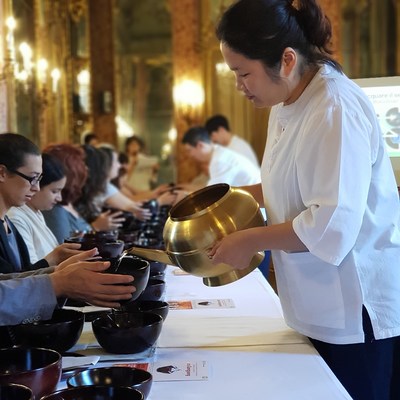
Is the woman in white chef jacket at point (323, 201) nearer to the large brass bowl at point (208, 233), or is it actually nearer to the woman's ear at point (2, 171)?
the large brass bowl at point (208, 233)

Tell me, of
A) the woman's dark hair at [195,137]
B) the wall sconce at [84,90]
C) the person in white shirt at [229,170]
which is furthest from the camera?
the wall sconce at [84,90]

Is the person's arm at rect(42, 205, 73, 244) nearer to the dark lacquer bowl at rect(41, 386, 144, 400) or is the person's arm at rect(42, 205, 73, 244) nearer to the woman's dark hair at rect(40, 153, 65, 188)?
the woman's dark hair at rect(40, 153, 65, 188)

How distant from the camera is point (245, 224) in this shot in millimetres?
1562

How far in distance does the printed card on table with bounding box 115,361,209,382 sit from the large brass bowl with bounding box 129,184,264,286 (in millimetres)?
234

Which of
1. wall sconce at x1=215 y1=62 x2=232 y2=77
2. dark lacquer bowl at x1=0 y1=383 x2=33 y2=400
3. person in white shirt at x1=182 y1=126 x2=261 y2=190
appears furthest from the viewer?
wall sconce at x1=215 y1=62 x2=232 y2=77

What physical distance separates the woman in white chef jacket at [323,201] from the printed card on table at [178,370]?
237 millimetres

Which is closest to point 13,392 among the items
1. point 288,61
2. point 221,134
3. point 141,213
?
point 288,61

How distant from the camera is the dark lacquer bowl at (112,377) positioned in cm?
115

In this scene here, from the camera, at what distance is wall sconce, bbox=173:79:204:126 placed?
898 centimetres

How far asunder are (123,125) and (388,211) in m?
11.1

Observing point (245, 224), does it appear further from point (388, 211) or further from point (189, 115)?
point (189, 115)

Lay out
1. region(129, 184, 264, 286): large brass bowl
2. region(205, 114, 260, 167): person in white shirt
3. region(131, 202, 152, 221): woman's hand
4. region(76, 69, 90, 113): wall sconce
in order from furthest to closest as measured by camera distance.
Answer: region(76, 69, 90, 113): wall sconce
region(205, 114, 260, 167): person in white shirt
region(131, 202, 152, 221): woman's hand
region(129, 184, 264, 286): large brass bowl

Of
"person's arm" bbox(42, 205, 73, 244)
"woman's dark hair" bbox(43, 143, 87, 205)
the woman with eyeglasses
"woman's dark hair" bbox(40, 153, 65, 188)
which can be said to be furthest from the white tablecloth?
"woman's dark hair" bbox(43, 143, 87, 205)

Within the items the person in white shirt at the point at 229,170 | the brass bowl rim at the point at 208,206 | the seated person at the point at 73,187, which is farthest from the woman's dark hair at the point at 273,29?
the person in white shirt at the point at 229,170
